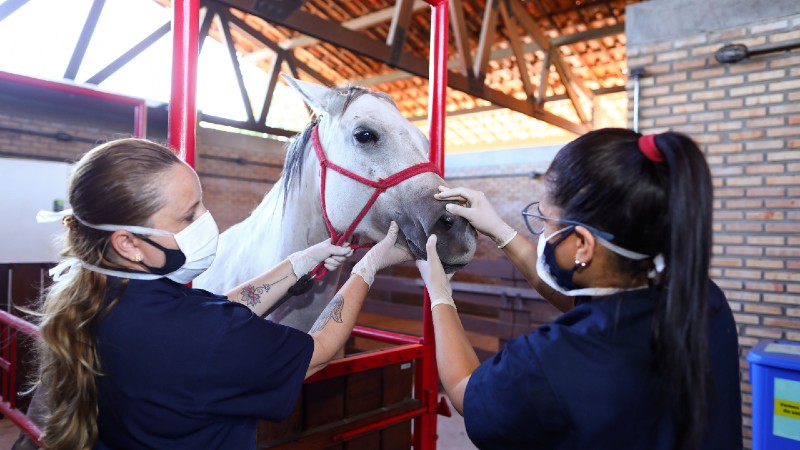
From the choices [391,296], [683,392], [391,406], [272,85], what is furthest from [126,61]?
[683,392]

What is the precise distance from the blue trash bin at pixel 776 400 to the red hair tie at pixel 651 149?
2.45 m

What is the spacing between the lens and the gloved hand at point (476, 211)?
1479mm

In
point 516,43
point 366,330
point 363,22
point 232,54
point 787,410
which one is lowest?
point 787,410

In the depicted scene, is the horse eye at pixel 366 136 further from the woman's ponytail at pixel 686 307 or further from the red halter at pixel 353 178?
the woman's ponytail at pixel 686 307

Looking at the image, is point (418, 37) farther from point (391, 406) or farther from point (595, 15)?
point (391, 406)

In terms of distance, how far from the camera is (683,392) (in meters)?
0.85

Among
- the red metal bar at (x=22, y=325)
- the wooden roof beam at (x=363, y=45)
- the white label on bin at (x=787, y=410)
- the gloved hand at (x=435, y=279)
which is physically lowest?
the white label on bin at (x=787, y=410)

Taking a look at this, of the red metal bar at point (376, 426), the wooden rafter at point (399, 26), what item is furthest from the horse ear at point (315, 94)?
the wooden rafter at point (399, 26)

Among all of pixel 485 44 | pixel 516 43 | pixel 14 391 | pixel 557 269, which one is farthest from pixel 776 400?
pixel 516 43

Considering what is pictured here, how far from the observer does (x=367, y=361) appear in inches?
72.8

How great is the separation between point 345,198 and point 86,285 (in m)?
0.90

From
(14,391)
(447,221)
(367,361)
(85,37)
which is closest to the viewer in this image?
(447,221)

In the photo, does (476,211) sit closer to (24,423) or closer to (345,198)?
(345,198)

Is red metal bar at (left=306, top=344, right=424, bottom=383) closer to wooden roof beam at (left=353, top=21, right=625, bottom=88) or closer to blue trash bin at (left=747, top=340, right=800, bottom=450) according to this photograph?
blue trash bin at (left=747, top=340, right=800, bottom=450)
